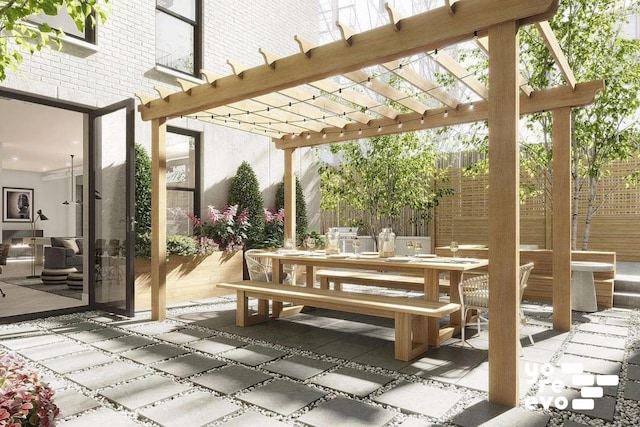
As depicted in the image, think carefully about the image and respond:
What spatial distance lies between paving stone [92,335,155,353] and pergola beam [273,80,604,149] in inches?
152

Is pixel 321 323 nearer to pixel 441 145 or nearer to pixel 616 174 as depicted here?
pixel 616 174

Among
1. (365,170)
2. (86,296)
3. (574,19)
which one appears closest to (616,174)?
(574,19)

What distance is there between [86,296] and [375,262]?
4.10 metres

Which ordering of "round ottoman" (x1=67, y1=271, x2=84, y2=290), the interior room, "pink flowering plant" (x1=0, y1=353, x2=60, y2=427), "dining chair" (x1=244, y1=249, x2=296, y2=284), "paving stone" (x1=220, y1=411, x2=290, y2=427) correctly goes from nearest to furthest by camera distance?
"pink flowering plant" (x1=0, y1=353, x2=60, y2=427), "paving stone" (x1=220, y1=411, x2=290, y2=427), "dining chair" (x1=244, y1=249, x2=296, y2=284), the interior room, "round ottoman" (x1=67, y1=271, x2=84, y2=290)

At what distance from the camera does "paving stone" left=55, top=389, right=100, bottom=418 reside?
2.73 m

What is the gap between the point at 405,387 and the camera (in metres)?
3.12

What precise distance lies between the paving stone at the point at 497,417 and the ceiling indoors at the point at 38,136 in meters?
6.51

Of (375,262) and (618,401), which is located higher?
(375,262)

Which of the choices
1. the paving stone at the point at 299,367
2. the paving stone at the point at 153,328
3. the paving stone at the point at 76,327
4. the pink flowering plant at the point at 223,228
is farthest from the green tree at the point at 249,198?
the paving stone at the point at 299,367

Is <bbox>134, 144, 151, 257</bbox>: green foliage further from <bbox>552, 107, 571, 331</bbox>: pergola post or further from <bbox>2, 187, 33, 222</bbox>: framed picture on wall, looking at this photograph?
<bbox>2, 187, 33, 222</bbox>: framed picture on wall

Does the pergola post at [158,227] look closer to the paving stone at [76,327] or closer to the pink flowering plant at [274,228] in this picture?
the paving stone at [76,327]

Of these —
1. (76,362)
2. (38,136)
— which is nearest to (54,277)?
(38,136)

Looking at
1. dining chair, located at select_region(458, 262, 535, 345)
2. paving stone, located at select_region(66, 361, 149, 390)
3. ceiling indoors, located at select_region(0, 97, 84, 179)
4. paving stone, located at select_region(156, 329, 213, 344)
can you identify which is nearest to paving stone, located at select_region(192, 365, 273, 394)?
paving stone, located at select_region(66, 361, 149, 390)

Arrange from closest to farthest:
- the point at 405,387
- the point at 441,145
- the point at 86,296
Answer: the point at 405,387
the point at 86,296
the point at 441,145
